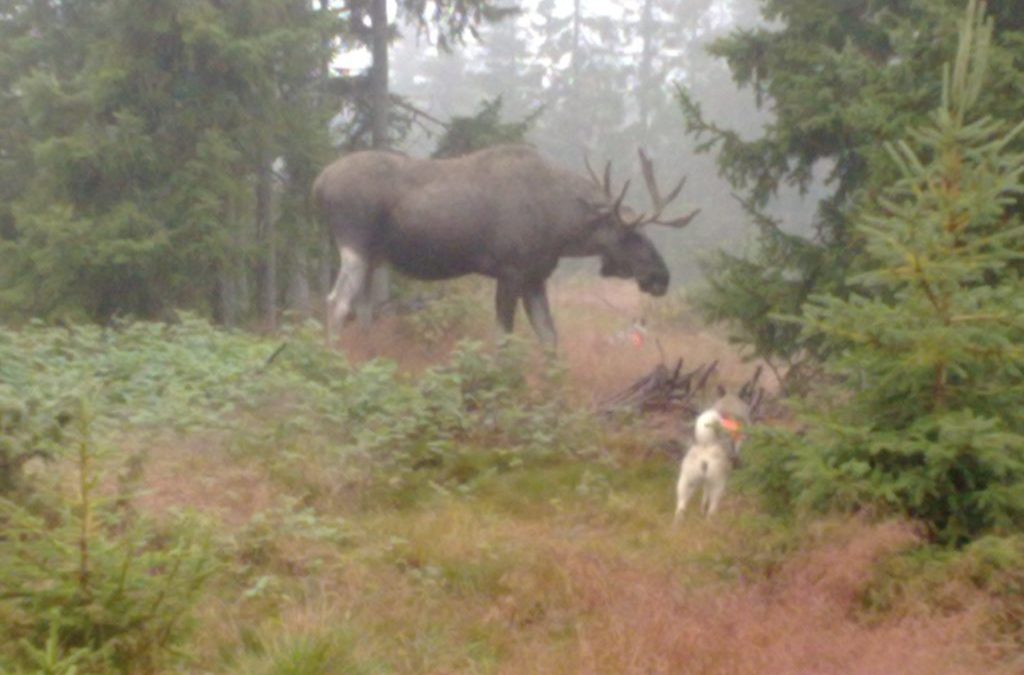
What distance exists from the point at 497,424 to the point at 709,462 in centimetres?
243

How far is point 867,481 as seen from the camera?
620 cm

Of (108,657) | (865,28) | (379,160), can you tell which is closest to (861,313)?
(108,657)

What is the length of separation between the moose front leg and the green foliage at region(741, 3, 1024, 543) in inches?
278

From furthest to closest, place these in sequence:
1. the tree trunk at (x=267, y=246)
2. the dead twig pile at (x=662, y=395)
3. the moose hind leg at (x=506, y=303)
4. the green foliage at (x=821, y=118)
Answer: the tree trunk at (x=267, y=246)
the moose hind leg at (x=506, y=303)
the dead twig pile at (x=662, y=395)
the green foliage at (x=821, y=118)

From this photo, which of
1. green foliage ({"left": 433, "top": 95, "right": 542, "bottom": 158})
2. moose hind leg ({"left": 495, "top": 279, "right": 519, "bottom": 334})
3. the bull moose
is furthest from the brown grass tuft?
green foliage ({"left": 433, "top": 95, "right": 542, "bottom": 158})

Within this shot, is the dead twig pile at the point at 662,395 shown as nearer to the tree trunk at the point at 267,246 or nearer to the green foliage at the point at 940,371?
the green foliage at the point at 940,371

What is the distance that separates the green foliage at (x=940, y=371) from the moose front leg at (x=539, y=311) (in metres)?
7.05

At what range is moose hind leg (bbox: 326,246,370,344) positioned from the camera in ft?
44.6

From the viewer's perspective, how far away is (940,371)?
6.18 metres

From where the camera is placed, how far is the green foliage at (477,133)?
17.8 m

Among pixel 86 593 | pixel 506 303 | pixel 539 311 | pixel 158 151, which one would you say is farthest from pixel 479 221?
pixel 86 593

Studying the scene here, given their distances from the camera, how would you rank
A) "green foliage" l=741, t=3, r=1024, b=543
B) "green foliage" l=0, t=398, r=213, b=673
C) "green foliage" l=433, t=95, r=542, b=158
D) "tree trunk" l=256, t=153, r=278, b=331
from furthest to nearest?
1. "green foliage" l=433, t=95, r=542, b=158
2. "tree trunk" l=256, t=153, r=278, b=331
3. "green foliage" l=741, t=3, r=1024, b=543
4. "green foliage" l=0, t=398, r=213, b=673

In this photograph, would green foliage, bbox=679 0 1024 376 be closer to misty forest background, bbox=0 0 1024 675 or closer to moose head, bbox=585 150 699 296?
misty forest background, bbox=0 0 1024 675

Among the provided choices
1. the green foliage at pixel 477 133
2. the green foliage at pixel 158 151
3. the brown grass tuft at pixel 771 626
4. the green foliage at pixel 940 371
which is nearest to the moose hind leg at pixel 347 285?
the green foliage at pixel 158 151
